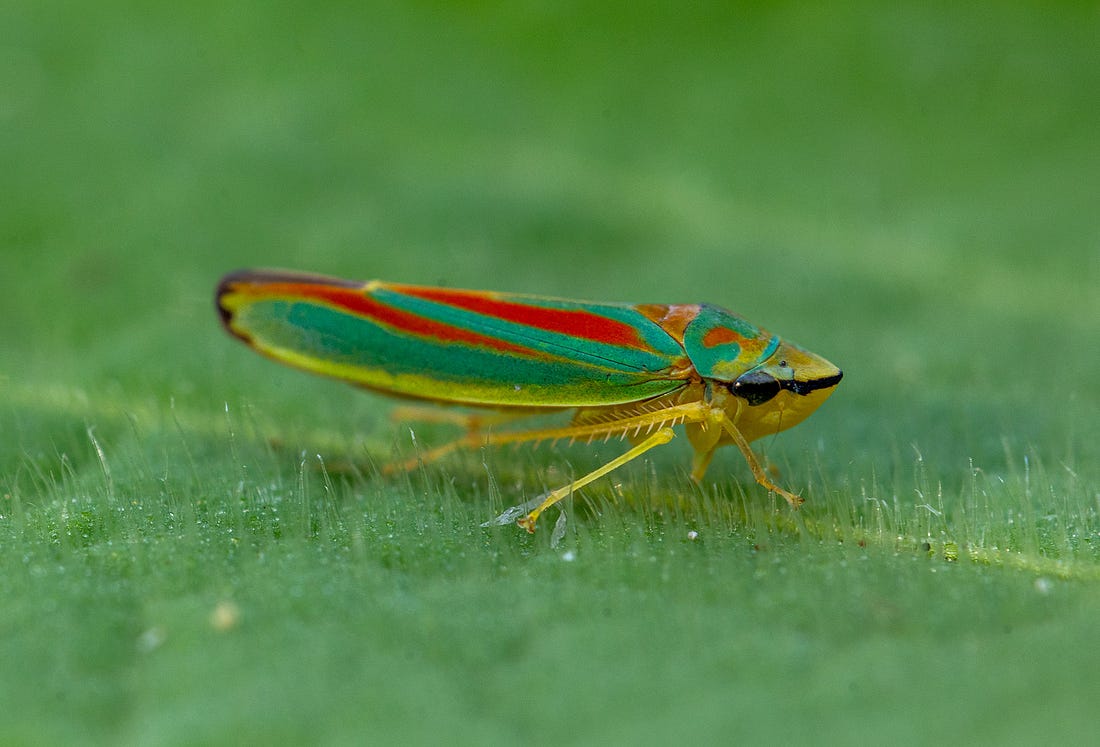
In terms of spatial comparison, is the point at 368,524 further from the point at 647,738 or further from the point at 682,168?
the point at 682,168

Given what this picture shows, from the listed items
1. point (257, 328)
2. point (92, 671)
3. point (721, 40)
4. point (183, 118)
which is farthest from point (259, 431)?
point (721, 40)

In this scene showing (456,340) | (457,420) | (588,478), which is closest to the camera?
(588,478)

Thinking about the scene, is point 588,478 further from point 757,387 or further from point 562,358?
point 757,387

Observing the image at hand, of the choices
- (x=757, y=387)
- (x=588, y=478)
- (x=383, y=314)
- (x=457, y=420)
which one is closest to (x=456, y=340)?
(x=383, y=314)

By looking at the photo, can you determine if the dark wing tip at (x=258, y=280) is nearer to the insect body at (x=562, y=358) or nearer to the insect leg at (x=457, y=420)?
the insect body at (x=562, y=358)

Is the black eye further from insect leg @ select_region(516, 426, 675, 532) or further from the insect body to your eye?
insect leg @ select_region(516, 426, 675, 532)

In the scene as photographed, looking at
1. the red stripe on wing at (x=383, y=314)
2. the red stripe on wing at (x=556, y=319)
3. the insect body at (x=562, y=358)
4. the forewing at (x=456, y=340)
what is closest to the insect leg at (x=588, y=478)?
the insect body at (x=562, y=358)
